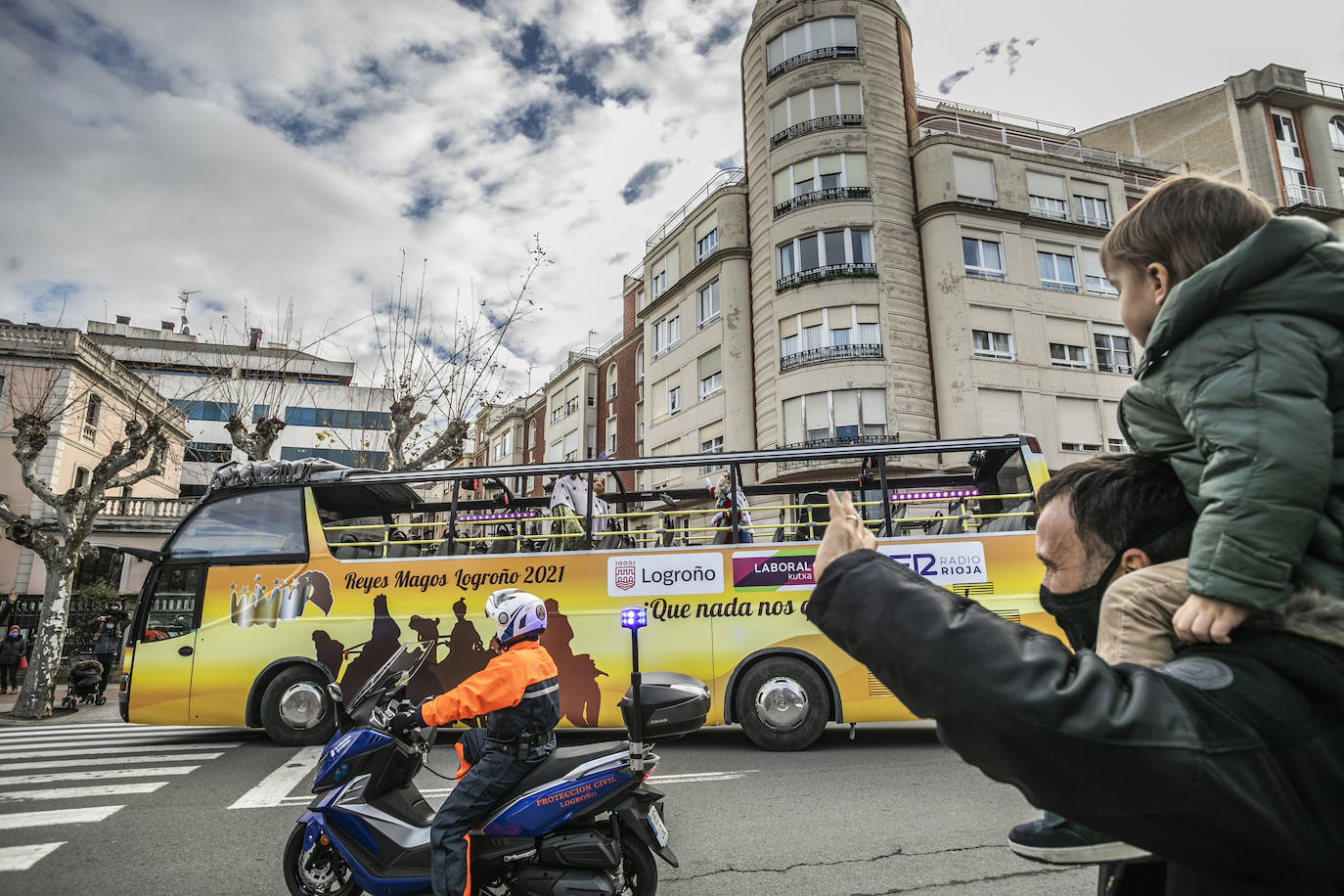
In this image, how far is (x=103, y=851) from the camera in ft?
17.6

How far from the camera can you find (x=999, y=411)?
24.6 metres

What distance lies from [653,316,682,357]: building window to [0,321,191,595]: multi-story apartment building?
18716 mm

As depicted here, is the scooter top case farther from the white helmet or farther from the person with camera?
the person with camera

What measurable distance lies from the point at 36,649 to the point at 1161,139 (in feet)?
159

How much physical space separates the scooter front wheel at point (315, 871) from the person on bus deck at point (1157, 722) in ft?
14.4

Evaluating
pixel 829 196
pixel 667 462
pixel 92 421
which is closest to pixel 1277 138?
pixel 829 196

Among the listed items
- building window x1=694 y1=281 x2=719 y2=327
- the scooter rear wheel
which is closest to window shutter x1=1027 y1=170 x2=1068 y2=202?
building window x1=694 y1=281 x2=719 y2=327

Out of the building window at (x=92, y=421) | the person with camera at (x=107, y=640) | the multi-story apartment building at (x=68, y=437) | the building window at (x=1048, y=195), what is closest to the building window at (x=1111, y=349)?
the building window at (x=1048, y=195)

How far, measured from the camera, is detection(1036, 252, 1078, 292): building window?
88.3ft

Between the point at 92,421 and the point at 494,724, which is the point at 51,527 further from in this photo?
the point at 92,421

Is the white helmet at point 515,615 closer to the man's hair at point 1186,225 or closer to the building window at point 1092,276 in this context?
the man's hair at point 1186,225

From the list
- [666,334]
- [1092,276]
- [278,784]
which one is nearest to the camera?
[278,784]

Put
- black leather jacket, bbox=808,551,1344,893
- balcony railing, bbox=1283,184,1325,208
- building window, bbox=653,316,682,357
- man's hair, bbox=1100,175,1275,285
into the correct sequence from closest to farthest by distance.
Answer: black leather jacket, bbox=808,551,1344,893, man's hair, bbox=1100,175,1275,285, building window, bbox=653,316,682,357, balcony railing, bbox=1283,184,1325,208

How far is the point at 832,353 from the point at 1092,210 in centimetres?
1263
